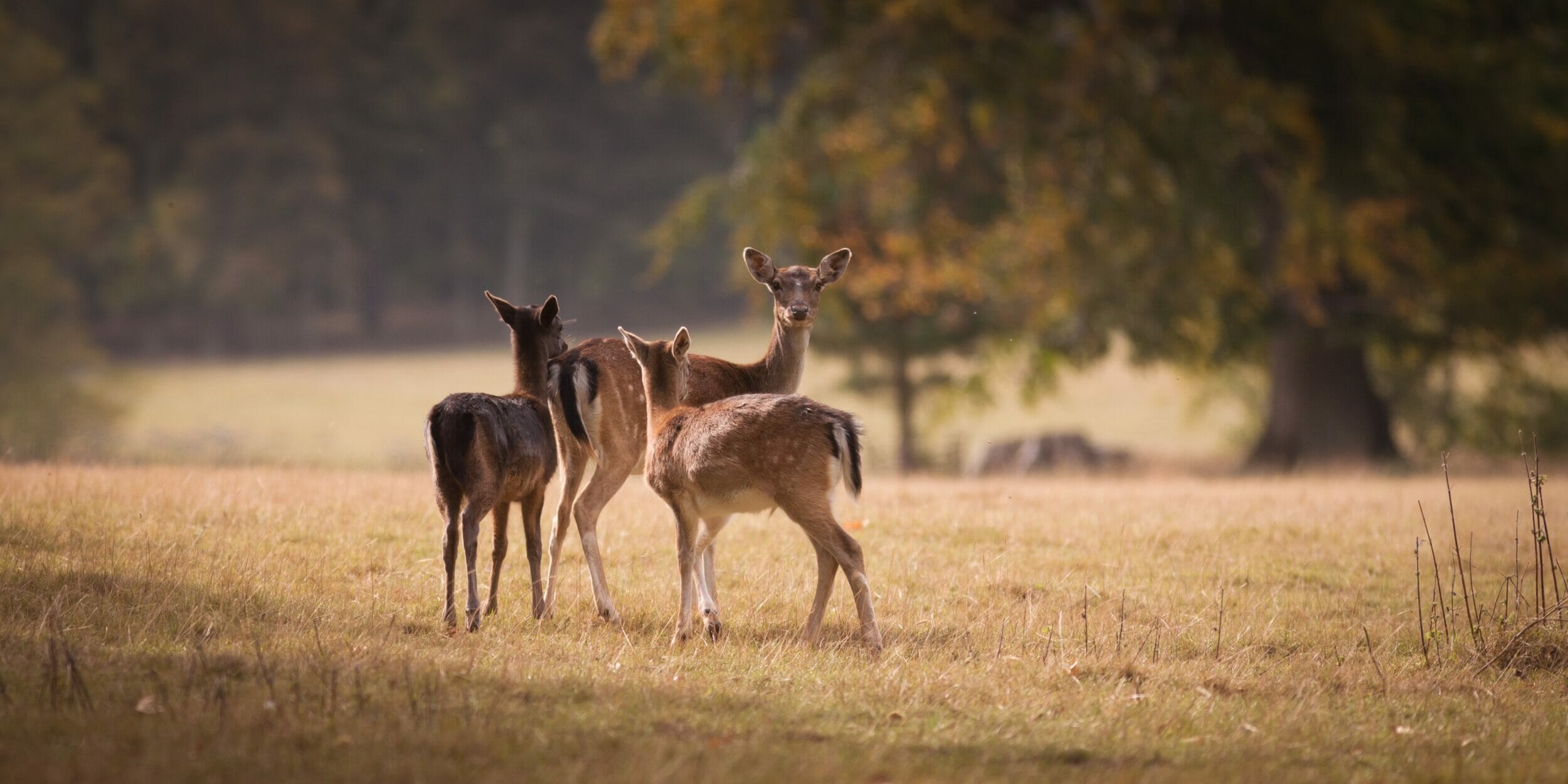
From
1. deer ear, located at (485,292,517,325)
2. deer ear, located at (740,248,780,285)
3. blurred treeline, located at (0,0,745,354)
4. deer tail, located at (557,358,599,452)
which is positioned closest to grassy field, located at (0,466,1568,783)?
deer tail, located at (557,358,599,452)

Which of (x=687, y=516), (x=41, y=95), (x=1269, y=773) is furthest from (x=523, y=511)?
(x=41, y=95)

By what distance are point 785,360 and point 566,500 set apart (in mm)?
1551

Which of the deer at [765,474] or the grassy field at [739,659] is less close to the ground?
the deer at [765,474]

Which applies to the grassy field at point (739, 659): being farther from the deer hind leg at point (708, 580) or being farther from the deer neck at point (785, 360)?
the deer neck at point (785, 360)

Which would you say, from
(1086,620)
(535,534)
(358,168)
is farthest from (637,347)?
(358,168)

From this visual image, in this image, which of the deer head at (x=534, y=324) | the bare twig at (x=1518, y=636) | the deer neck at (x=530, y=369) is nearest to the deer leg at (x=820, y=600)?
the deer neck at (x=530, y=369)

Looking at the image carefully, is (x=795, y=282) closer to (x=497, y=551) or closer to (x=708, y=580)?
(x=708, y=580)

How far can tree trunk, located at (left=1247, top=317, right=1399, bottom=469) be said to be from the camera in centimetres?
1956

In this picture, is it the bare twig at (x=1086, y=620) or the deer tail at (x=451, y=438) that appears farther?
the bare twig at (x=1086, y=620)

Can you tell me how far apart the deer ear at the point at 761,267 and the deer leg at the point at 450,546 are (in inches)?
98.7

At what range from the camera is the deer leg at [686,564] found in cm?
734

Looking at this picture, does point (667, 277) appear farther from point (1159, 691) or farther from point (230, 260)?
point (1159, 691)

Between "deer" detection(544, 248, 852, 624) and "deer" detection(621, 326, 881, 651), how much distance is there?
537mm

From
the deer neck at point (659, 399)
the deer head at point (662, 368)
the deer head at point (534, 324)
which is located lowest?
the deer neck at point (659, 399)
